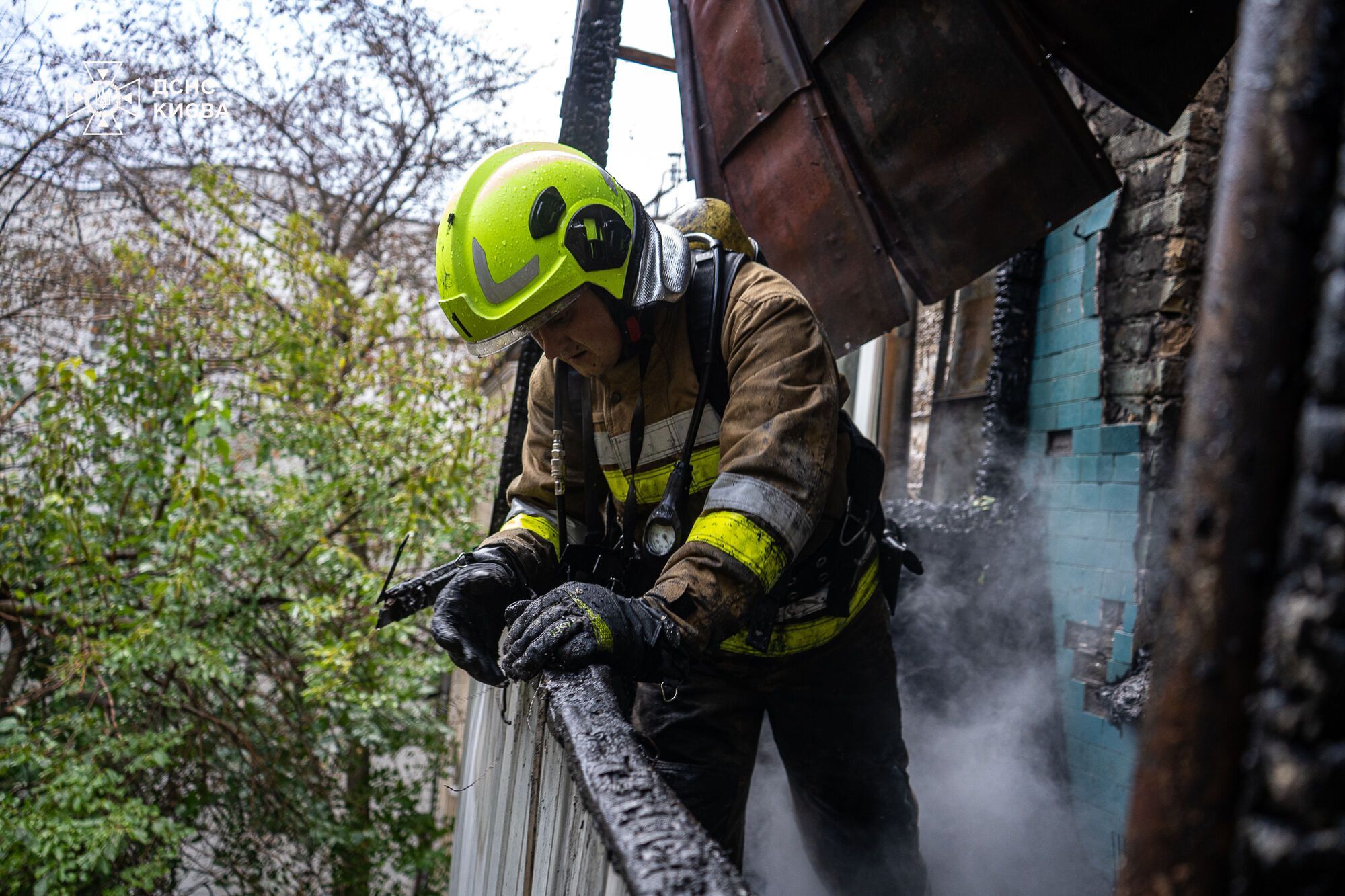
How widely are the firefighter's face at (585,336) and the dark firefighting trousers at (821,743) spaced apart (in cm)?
99

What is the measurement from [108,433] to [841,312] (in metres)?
5.15

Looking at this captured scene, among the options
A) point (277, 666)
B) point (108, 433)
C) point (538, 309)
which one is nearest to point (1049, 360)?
point (538, 309)

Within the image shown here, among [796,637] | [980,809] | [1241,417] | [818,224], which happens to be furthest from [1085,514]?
[1241,417]

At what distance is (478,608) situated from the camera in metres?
2.29

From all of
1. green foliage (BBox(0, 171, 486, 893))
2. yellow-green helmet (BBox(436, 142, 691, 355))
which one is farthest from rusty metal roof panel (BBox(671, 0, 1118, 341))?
green foliage (BBox(0, 171, 486, 893))

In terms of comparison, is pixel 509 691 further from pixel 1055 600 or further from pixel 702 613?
pixel 1055 600

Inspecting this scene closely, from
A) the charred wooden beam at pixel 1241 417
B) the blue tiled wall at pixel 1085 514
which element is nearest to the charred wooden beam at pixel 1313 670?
the charred wooden beam at pixel 1241 417

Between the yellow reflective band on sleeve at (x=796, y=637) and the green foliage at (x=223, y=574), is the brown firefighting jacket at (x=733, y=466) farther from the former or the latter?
the green foliage at (x=223, y=574)

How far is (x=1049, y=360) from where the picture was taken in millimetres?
4297

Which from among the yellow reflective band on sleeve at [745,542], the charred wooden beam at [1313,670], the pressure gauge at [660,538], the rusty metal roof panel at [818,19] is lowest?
the charred wooden beam at [1313,670]

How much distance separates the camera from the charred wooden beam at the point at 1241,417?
552 millimetres

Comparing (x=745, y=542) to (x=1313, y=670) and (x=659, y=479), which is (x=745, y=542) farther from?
(x=1313, y=670)

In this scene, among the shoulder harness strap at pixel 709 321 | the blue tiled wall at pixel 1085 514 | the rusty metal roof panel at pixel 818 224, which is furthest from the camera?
the blue tiled wall at pixel 1085 514

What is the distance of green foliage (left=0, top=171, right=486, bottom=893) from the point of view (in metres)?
5.23
